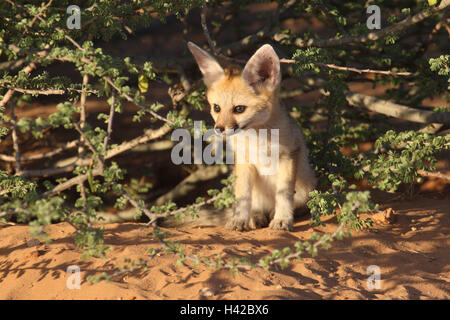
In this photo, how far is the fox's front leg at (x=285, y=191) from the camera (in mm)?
3965

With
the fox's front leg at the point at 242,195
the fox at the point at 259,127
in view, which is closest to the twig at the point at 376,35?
the fox at the point at 259,127

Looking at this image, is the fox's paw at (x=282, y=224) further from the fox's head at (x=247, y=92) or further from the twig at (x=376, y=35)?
the twig at (x=376, y=35)

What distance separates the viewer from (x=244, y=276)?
2799mm

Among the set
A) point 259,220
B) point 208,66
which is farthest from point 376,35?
point 259,220

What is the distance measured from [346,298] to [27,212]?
1.70 meters

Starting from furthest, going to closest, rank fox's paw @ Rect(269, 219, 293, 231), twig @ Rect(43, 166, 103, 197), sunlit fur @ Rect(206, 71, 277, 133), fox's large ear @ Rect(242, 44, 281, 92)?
fox's paw @ Rect(269, 219, 293, 231), sunlit fur @ Rect(206, 71, 277, 133), fox's large ear @ Rect(242, 44, 281, 92), twig @ Rect(43, 166, 103, 197)

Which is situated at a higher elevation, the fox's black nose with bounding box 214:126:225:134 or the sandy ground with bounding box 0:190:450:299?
the fox's black nose with bounding box 214:126:225:134

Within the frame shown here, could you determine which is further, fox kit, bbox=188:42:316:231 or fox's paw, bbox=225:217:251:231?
fox's paw, bbox=225:217:251:231

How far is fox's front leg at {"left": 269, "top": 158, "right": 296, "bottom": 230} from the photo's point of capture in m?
3.96

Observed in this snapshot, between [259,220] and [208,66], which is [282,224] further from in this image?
[208,66]

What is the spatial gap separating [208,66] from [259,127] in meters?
0.65

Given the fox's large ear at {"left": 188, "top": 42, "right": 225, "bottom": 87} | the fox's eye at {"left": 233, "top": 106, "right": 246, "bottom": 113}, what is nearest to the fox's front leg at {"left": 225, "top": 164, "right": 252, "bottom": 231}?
the fox's eye at {"left": 233, "top": 106, "right": 246, "bottom": 113}

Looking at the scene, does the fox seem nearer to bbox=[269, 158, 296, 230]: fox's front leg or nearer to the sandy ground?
bbox=[269, 158, 296, 230]: fox's front leg

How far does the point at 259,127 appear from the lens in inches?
154
